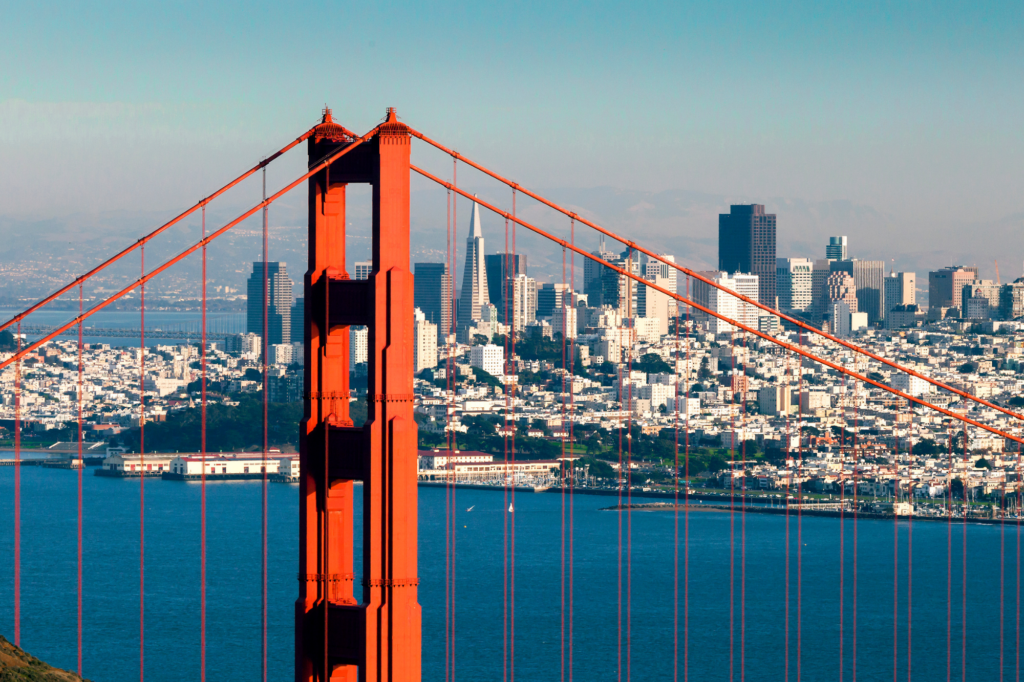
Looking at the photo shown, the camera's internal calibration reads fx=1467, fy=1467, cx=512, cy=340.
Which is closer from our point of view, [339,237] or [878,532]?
Answer: [339,237]

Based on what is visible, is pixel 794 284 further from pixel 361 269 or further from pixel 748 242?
pixel 361 269

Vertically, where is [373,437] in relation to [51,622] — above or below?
above

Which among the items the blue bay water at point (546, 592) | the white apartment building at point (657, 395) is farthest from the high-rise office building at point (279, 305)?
the blue bay water at point (546, 592)

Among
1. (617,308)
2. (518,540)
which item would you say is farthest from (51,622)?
(617,308)

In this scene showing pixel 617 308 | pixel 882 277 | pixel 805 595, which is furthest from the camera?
pixel 882 277

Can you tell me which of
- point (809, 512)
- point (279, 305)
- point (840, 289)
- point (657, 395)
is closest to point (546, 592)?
point (809, 512)

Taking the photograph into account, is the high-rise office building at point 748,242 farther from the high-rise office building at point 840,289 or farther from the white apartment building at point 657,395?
the white apartment building at point 657,395

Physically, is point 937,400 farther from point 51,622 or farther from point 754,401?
point 51,622
